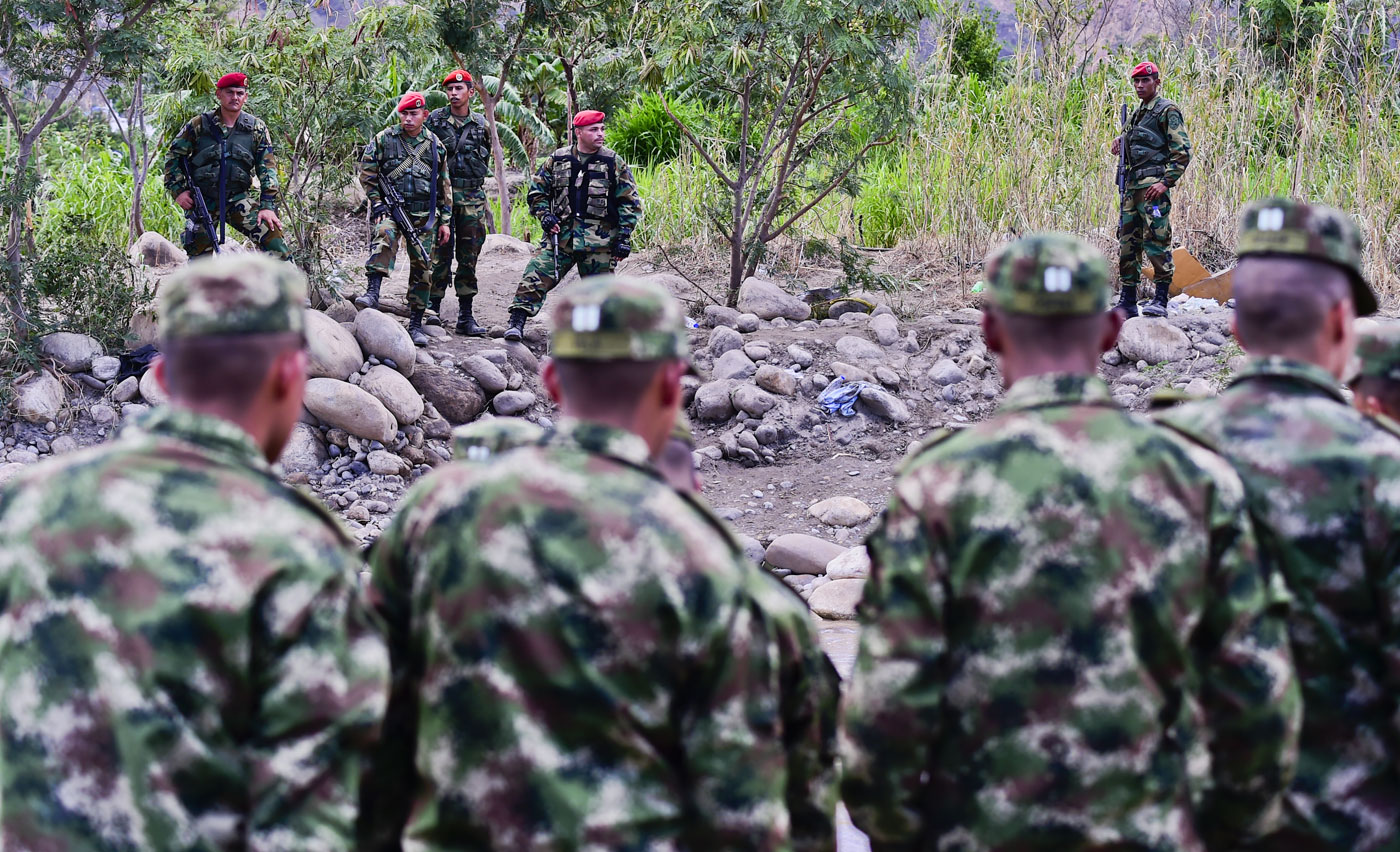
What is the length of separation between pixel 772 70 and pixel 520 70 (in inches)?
241

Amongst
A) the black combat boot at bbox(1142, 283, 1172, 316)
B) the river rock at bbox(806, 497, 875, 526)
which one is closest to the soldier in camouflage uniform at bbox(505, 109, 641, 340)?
the river rock at bbox(806, 497, 875, 526)

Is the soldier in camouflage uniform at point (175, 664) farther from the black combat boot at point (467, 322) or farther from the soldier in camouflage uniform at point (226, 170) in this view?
the black combat boot at point (467, 322)

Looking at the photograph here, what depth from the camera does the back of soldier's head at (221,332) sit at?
5.91ft

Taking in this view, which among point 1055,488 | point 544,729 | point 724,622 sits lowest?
point 544,729

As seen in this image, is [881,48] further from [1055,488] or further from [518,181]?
[518,181]

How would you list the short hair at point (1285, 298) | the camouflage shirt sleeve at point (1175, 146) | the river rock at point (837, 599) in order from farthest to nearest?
the camouflage shirt sleeve at point (1175, 146) → the river rock at point (837, 599) → the short hair at point (1285, 298)

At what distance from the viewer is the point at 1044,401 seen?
2041 mm

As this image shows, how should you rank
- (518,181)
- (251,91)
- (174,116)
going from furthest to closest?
(518,181), (174,116), (251,91)

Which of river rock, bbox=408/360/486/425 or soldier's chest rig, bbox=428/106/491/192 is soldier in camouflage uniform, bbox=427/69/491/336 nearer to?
soldier's chest rig, bbox=428/106/491/192

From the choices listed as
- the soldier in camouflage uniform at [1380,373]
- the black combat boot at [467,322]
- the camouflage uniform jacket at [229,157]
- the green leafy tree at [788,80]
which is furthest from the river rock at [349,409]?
the soldier in camouflage uniform at [1380,373]

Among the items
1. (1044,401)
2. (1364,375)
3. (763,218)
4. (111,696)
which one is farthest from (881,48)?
(111,696)

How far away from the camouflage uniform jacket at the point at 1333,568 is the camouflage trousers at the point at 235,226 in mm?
7873

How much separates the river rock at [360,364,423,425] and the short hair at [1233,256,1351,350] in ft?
23.3

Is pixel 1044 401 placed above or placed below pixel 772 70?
below
